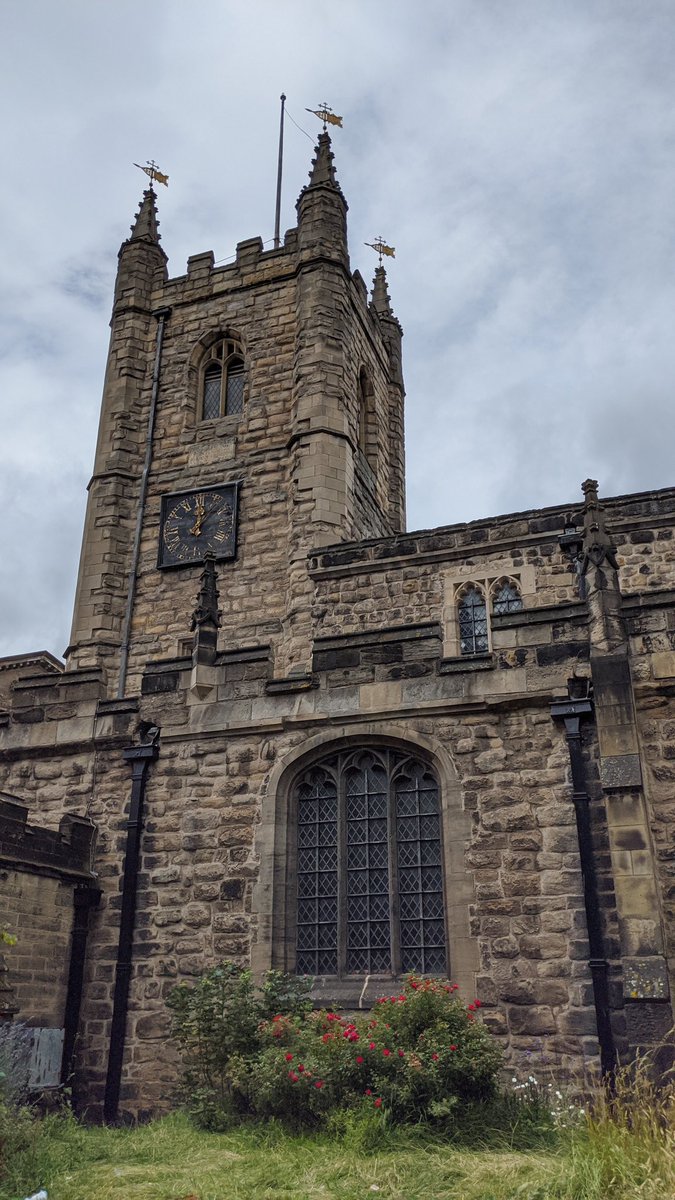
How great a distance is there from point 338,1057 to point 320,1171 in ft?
4.97

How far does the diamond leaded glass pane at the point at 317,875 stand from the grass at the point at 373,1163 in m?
2.27

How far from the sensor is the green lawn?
640 centimetres

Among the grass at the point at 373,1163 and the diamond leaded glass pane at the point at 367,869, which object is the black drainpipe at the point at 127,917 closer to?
the grass at the point at 373,1163

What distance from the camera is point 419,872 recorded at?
35.9 feet

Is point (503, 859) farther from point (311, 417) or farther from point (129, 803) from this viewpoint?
point (311, 417)

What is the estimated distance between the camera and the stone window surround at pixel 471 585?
647 inches

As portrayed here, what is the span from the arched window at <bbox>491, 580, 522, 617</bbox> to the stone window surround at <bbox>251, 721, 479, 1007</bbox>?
5683mm

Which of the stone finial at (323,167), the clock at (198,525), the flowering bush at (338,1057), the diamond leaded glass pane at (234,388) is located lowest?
the flowering bush at (338,1057)

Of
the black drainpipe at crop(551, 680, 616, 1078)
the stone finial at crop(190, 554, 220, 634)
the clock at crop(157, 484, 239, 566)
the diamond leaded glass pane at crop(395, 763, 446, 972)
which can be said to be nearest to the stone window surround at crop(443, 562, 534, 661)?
the stone finial at crop(190, 554, 220, 634)

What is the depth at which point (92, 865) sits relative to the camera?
1204 centimetres

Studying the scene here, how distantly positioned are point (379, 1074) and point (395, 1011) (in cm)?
57

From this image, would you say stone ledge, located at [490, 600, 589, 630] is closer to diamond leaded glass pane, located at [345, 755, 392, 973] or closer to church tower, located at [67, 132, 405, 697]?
diamond leaded glass pane, located at [345, 755, 392, 973]

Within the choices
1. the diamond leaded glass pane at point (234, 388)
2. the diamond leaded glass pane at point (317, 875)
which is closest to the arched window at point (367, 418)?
the diamond leaded glass pane at point (234, 388)

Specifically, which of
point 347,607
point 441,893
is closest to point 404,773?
point 441,893
